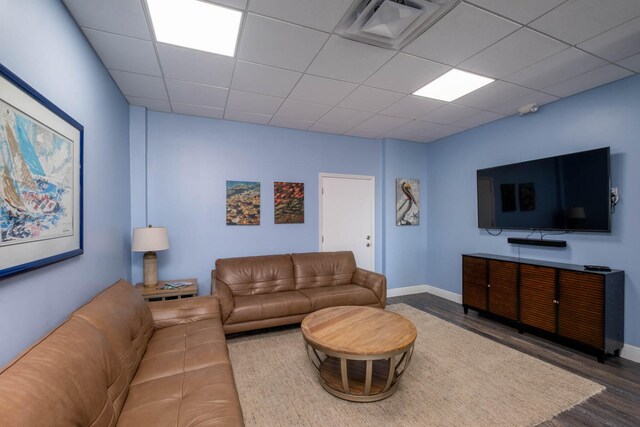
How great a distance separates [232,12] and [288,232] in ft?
9.57

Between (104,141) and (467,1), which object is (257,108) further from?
(467,1)

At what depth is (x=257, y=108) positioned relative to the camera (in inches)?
138

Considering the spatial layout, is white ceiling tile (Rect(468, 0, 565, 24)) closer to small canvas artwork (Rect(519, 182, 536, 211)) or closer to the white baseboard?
small canvas artwork (Rect(519, 182, 536, 211))

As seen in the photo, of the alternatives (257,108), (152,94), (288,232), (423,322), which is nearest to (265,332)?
(288,232)

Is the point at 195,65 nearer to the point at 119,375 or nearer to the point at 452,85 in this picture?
the point at 119,375

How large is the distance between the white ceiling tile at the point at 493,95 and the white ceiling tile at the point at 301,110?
160 centimetres

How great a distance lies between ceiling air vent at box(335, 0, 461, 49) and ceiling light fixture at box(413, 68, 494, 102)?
799mm

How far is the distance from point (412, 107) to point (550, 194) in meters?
1.87

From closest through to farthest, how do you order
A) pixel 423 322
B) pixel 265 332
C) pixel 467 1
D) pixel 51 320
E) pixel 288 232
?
pixel 51 320
pixel 467 1
pixel 265 332
pixel 423 322
pixel 288 232

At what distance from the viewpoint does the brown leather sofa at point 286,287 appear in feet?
10.3

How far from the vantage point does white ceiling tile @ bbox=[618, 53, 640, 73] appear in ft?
7.92

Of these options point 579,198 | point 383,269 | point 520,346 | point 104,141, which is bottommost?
point 520,346

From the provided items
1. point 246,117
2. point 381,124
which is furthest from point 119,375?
point 381,124

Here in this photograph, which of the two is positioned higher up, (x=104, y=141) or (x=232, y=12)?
(x=232, y=12)
